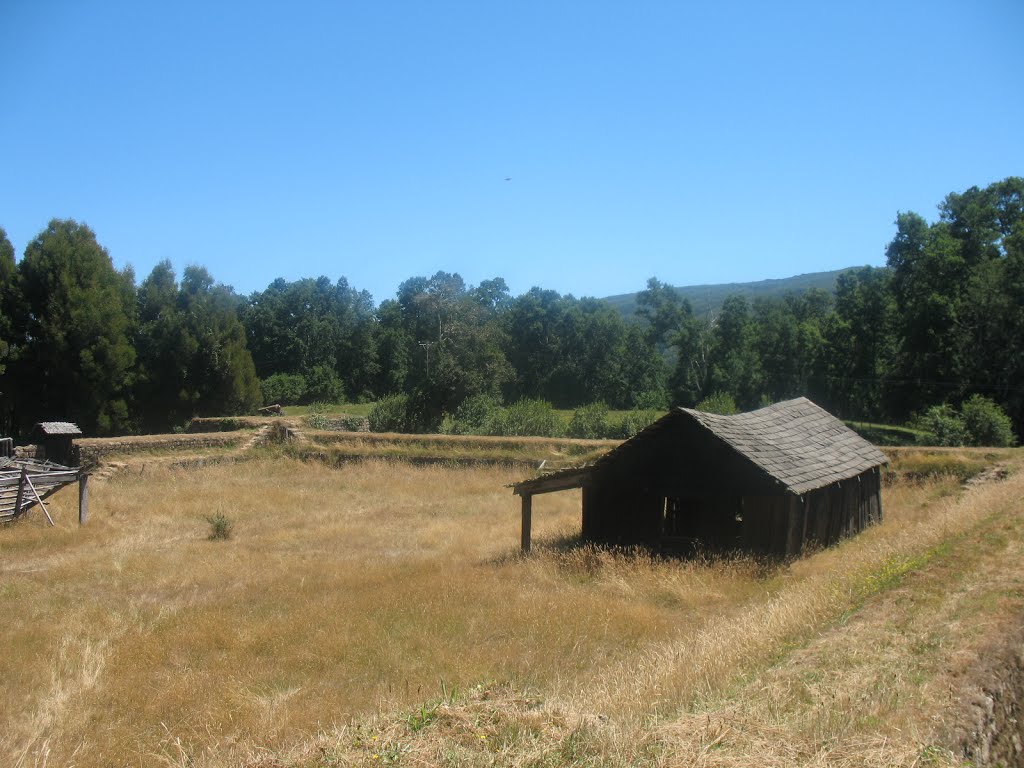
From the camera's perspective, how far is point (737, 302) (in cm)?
6612

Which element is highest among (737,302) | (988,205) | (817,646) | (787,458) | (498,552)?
(988,205)

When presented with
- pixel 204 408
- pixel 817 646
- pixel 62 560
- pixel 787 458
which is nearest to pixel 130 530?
pixel 62 560

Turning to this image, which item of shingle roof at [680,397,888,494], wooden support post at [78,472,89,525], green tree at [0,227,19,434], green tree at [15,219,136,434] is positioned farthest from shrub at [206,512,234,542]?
green tree at [0,227,19,434]

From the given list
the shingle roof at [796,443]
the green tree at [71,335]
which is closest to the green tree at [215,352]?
the green tree at [71,335]

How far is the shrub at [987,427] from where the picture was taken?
31.0 metres

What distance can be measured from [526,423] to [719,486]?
71.0ft

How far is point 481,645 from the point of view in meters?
10.3

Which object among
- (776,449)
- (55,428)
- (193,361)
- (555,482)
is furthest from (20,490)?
(193,361)

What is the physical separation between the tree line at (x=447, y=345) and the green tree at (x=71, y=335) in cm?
7

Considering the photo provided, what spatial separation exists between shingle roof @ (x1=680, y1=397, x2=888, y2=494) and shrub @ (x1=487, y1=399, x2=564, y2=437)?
55.8 feet

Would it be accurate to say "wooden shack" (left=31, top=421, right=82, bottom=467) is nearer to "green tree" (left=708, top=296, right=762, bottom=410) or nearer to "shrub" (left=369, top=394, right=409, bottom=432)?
"shrub" (left=369, top=394, right=409, bottom=432)

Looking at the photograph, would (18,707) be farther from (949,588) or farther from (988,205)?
(988,205)

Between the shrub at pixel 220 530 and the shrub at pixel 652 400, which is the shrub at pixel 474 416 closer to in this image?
the shrub at pixel 220 530

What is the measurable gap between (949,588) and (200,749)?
27.5 ft
